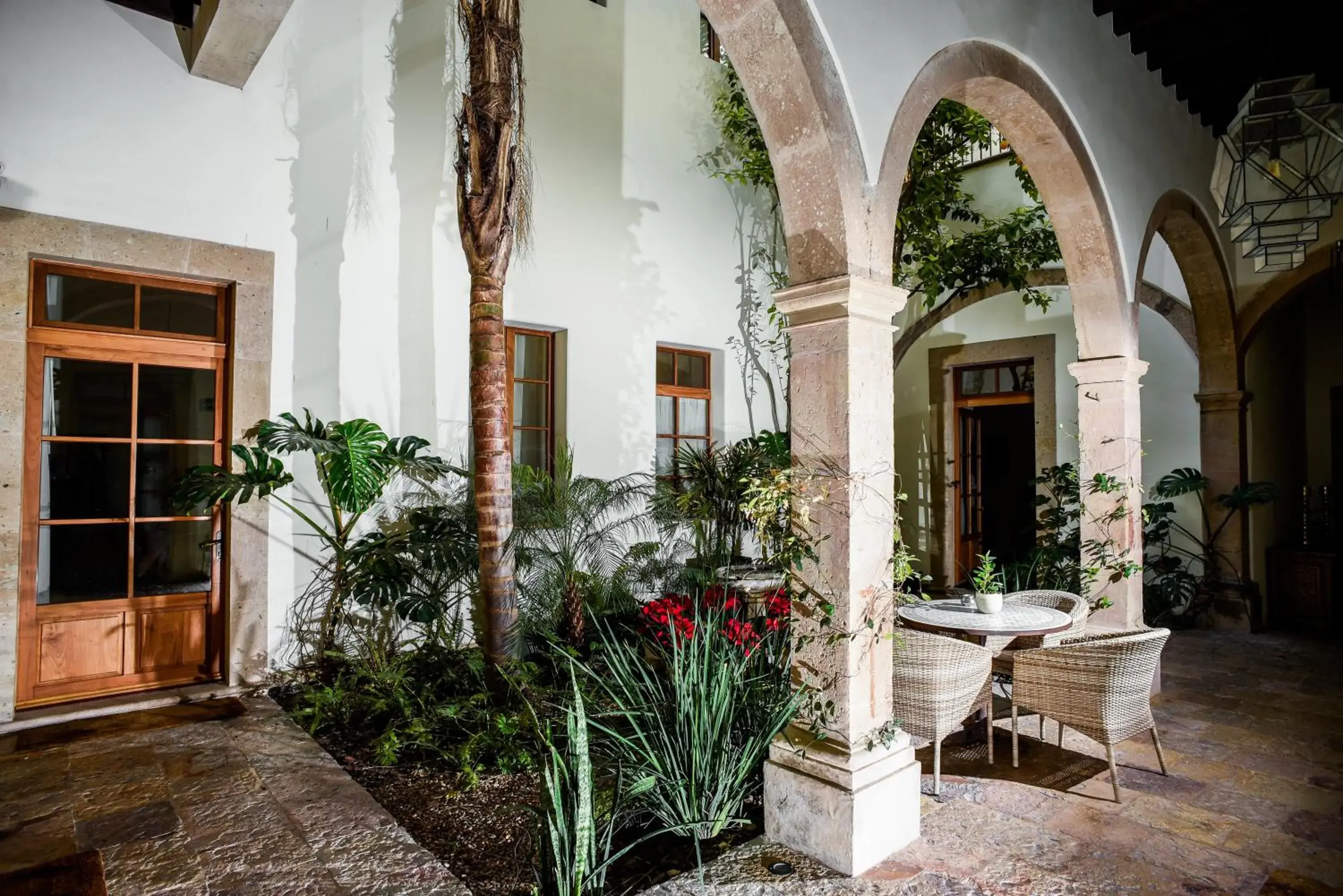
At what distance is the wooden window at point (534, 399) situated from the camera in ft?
17.5

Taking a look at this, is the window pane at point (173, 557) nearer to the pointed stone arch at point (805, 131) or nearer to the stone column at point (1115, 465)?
the pointed stone arch at point (805, 131)

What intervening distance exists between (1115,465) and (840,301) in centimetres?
250

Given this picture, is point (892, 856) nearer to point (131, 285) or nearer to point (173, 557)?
point (173, 557)

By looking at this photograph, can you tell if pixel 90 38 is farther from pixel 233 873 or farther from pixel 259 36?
pixel 233 873

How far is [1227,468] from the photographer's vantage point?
234 inches

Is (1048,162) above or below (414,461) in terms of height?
above

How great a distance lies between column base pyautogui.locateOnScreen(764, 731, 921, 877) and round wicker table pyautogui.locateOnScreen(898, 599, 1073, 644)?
79cm

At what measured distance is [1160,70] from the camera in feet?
15.5

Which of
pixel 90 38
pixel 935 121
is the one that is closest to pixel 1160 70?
pixel 935 121

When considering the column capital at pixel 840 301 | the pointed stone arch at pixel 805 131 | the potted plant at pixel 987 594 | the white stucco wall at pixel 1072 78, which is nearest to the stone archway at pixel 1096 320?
the white stucco wall at pixel 1072 78

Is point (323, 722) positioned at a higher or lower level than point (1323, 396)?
lower

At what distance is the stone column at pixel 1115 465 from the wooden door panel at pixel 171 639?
4.72 meters

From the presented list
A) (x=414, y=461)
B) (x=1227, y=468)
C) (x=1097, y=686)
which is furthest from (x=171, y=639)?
(x=1227, y=468)

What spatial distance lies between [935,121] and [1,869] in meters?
6.54
